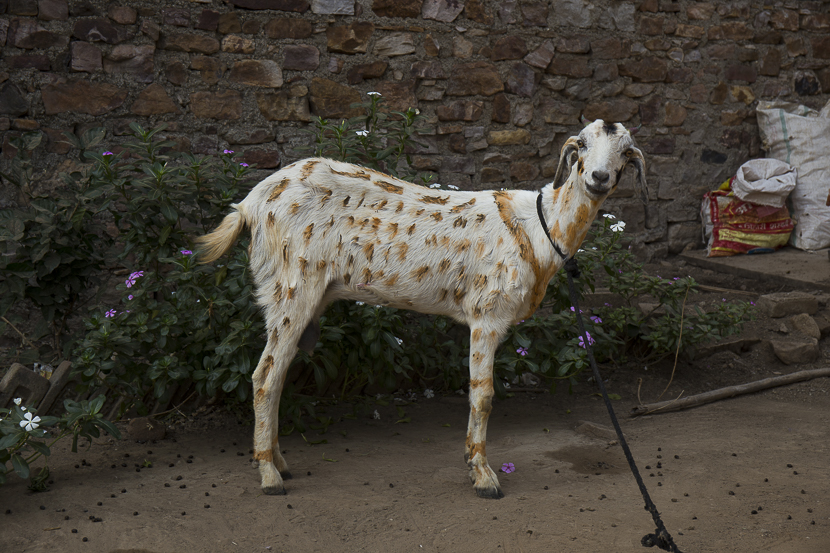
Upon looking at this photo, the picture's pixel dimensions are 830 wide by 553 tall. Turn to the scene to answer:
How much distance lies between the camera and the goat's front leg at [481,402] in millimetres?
3168

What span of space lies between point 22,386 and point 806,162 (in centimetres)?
677

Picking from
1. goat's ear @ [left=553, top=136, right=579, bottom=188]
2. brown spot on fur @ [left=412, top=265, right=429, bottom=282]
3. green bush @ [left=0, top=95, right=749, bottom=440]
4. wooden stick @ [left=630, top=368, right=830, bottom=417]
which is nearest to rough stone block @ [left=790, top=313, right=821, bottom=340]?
wooden stick @ [left=630, top=368, right=830, bottom=417]

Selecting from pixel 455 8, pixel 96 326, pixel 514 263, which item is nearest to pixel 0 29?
pixel 96 326

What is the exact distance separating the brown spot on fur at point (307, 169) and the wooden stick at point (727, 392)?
242 cm

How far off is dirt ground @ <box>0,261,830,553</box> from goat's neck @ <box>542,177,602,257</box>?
1148 millimetres

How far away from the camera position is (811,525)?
294cm

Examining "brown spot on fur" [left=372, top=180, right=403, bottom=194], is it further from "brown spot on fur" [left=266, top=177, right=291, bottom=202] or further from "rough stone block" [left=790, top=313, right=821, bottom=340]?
"rough stone block" [left=790, top=313, right=821, bottom=340]

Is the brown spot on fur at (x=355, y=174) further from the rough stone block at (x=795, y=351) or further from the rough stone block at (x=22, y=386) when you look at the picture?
the rough stone block at (x=795, y=351)

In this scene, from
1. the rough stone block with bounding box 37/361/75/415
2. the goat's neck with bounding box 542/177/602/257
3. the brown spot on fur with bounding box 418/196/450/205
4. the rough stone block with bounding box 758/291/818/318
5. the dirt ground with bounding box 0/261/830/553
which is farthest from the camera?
the rough stone block with bounding box 758/291/818/318

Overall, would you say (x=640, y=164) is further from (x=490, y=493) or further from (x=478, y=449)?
(x=490, y=493)

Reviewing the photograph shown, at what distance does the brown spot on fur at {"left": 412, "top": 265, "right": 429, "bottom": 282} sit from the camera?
3.22 meters

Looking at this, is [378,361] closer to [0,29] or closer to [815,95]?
[0,29]

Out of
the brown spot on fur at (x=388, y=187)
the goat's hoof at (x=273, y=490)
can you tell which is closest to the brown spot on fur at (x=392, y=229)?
the brown spot on fur at (x=388, y=187)

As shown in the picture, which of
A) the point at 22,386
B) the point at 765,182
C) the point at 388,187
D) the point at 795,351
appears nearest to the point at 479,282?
the point at 388,187
